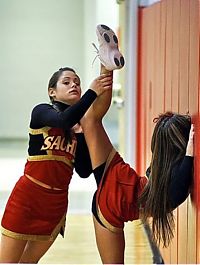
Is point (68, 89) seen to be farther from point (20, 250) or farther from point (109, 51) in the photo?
point (20, 250)

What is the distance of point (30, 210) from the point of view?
2.20 meters

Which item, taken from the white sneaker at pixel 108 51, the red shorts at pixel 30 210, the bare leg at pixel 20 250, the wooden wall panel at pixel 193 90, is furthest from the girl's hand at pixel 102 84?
the bare leg at pixel 20 250

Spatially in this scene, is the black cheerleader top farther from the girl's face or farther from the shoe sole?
the shoe sole

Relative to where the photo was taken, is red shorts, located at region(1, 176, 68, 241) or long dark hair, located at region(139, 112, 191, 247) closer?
long dark hair, located at region(139, 112, 191, 247)

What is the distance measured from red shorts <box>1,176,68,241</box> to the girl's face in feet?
0.98

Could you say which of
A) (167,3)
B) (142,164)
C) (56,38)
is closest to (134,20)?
(142,164)

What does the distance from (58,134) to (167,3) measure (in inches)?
40.5

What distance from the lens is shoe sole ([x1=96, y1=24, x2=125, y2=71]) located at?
80.5 inches

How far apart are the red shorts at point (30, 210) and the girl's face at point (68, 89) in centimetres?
30

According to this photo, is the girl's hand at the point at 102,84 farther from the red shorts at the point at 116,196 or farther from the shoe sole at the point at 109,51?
the red shorts at the point at 116,196

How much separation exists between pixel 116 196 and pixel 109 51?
469 millimetres

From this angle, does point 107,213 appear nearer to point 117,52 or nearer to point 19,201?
point 19,201

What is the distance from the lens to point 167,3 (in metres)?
2.94

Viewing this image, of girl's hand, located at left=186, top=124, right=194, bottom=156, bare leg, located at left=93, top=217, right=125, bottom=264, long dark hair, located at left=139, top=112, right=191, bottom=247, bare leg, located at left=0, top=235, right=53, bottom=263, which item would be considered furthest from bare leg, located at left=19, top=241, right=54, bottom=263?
girl's hand, located at left=186, top=124, right=194, bottom=156
